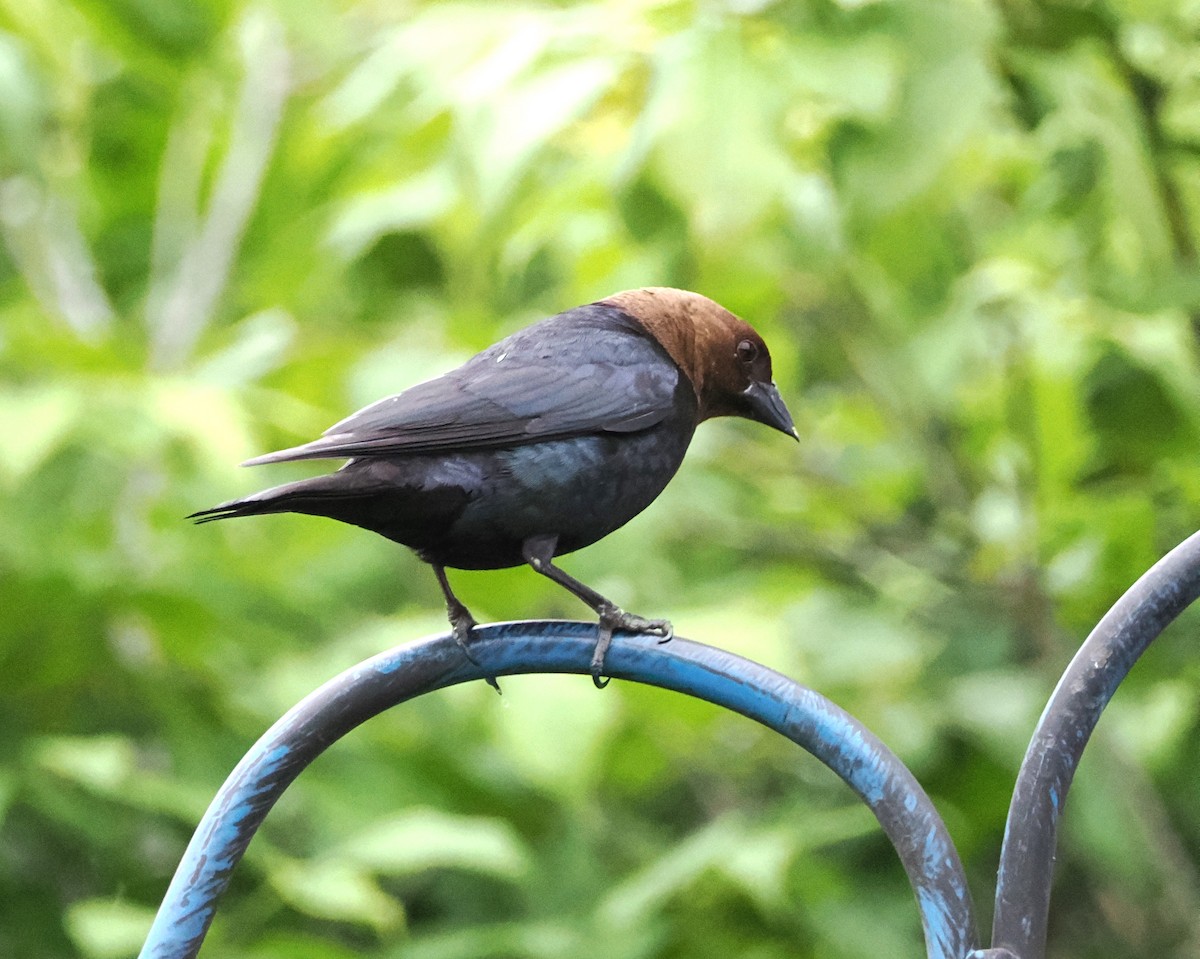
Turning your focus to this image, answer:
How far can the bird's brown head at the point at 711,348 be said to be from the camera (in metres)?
2.04

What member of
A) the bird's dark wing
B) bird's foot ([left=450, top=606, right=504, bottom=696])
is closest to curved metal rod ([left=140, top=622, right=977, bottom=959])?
bird's foot ([left=450, top=606, right=504, bottom=696])

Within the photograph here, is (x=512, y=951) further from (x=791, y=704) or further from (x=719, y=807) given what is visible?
(x=791, y=704)

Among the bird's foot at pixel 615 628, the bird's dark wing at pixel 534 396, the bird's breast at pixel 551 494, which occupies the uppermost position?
the bird's dark wing at pixel 534 396

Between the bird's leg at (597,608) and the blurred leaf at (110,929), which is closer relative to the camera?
the bird's leg at (597,608)

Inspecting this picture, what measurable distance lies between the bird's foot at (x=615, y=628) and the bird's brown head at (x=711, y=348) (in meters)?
0.36

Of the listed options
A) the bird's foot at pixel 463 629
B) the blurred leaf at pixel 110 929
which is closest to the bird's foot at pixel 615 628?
the bird's foot at pixel 463 629

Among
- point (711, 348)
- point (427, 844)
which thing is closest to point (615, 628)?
point (711, 348)

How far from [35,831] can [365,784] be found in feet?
2.38

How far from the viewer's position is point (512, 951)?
109 inches

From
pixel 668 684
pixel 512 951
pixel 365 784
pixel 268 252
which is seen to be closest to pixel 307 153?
pixel 268 252

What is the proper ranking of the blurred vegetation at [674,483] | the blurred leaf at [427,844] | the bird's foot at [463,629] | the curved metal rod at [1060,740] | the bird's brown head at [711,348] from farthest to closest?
the blurred leaf at [427,844] → the blurred vegetation at [674,483] → the bird's brown head at [711,348] → the bird's foot at [463,629] → the curved metal rod at [1060,740]

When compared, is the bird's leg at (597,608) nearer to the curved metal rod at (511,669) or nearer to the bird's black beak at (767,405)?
the curved metal rod at (511,669)

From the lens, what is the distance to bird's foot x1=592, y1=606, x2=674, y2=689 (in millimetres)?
1747

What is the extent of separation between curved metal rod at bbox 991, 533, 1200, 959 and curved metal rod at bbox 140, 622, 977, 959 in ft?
0.17
